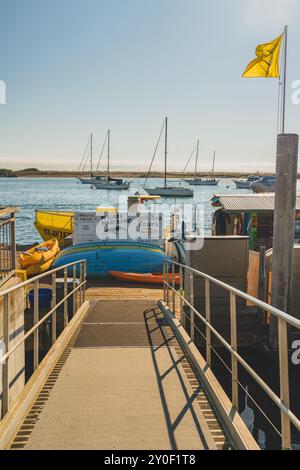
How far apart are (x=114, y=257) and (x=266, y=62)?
8820 millimetres

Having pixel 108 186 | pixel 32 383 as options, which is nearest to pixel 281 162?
pixel 32 383

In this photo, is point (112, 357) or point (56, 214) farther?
point (56, 214)

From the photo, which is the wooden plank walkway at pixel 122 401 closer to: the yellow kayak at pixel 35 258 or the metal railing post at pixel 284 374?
the metal railing post at pixel 284 374

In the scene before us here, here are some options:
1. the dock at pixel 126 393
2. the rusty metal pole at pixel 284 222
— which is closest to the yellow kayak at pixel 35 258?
the dock at pixel 126 393

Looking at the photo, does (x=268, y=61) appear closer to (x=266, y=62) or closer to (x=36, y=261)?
→ (x=266, y=62)

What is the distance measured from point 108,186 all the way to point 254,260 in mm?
120810

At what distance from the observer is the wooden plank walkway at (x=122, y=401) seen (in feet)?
12.6

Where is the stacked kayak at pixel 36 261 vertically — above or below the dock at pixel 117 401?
below

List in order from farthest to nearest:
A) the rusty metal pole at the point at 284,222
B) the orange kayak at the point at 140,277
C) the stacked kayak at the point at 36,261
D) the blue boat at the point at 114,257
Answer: the stacked kayak at the point at 36,261 → the blue boat at the point at 114,257 → the orange kayak at the point at 140,277 → the rusty metal pole at the point at 284,222

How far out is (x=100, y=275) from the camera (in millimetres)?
16234

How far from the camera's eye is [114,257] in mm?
16422

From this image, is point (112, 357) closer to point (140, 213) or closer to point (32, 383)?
point (32, 383)

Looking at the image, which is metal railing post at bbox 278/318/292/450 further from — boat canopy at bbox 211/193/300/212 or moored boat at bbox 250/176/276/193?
moored boat at bbox 250/176/276/193

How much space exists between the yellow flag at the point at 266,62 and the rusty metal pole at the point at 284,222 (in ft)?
8.61
